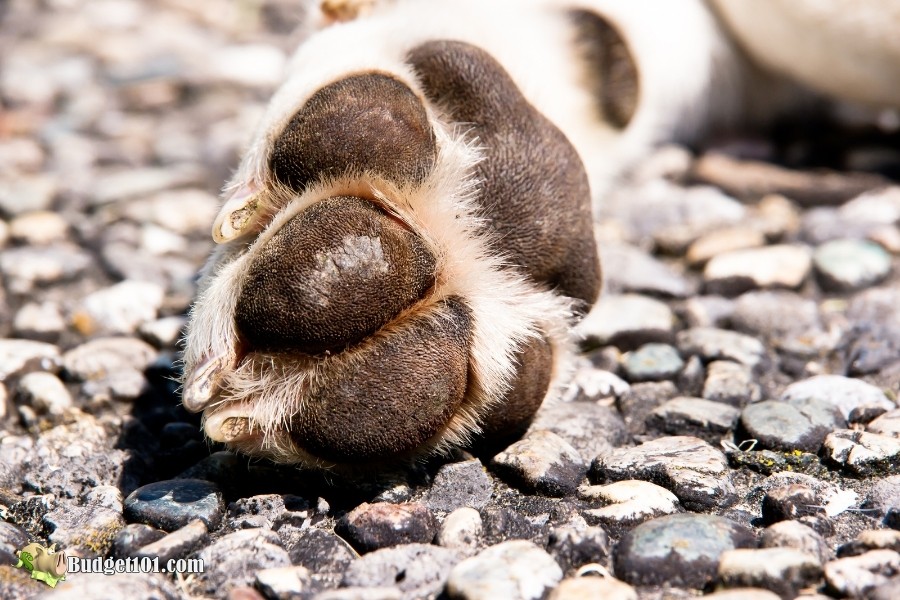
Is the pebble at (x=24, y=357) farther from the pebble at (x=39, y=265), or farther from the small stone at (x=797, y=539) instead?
the small stone at (x=797, y=539)

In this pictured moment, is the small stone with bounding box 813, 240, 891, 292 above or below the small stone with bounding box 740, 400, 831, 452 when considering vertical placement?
above

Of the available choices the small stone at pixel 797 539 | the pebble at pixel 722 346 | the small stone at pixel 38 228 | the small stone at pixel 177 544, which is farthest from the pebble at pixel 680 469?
the small stone at pixel 38 228

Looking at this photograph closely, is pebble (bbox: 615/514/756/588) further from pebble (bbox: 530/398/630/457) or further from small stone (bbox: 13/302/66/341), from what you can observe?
small stone (bbox: 13/302/66/341)

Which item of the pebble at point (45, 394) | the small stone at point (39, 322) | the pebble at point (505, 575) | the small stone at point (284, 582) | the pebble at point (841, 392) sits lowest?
the small stone at point (39, 322)

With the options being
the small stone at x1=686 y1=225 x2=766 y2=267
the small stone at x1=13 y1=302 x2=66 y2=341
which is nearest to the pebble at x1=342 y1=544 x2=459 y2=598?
the small stone at x1=13 y1=302 x2=66 y2=341

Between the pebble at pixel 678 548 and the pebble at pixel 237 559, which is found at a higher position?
the pebble at pixel 678 548

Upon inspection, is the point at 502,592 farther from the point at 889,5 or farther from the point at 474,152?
the point at 889,5
